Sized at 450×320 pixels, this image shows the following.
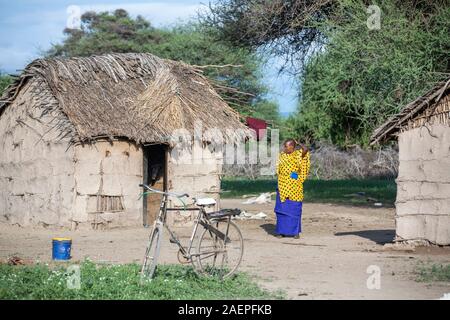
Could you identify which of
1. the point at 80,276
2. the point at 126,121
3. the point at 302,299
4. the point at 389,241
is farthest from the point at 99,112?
the point at 302,299

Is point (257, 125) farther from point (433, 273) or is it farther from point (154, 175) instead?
point (433, 273)

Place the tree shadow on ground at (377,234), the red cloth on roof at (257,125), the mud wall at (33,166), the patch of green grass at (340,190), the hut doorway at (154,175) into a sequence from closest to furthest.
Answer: the tree shadow on ground at (377,234)
the mud wall at (33,166)
the hut doorway at (154,175)
the red cloth on roof at (257,125)
the patch of green grass at (340,190)

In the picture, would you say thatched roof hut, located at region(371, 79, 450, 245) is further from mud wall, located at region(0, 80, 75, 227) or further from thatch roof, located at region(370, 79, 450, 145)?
mud wall, located at region(0, 80, 75, 227)

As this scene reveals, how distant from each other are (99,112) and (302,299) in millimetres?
8325

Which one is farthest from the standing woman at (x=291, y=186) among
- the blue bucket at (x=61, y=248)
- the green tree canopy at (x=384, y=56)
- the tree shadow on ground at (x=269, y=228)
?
the blue bucket at (x=61, y=248)

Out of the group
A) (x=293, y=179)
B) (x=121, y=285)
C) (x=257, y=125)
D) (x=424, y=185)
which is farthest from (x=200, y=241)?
(x=257, y=125)

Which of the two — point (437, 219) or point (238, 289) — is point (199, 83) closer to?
point (437, 219)

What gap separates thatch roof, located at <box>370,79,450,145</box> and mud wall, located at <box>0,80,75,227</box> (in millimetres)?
5686

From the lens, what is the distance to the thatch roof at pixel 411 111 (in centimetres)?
1206

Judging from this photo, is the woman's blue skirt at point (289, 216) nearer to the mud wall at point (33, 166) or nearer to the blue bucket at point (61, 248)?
the mud wall at point (33, 166)

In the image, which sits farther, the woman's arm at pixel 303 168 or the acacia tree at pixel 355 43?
the acacia tree at pixel 355 43

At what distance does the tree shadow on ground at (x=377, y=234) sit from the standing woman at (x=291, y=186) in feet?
3.89

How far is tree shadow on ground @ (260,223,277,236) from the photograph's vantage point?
1507 centimetres

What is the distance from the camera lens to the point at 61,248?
11.0 meters
